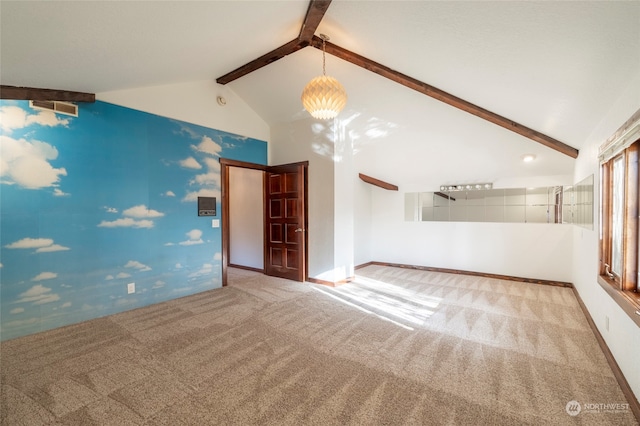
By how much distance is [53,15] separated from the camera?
1.65 m

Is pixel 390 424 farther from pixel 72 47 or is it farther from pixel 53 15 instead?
pixel 72 47

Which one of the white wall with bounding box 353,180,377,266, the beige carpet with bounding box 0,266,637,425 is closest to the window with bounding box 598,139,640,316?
the beige carpet with bounding box 0,266,637,425

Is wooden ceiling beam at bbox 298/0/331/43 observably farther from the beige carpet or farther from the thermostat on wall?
the beige carpet

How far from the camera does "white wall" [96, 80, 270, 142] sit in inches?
144

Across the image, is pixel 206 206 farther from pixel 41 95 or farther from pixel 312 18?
pixel 312 18

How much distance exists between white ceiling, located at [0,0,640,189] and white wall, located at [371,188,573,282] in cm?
137

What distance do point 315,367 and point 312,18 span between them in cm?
329

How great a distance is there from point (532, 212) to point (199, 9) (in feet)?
19.8

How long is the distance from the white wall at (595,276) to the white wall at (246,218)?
5156mm

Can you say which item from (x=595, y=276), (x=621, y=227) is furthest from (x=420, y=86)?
(x=595, y=276)

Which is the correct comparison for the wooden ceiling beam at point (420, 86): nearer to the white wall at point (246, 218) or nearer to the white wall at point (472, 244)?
the white wall at point (472, 244)

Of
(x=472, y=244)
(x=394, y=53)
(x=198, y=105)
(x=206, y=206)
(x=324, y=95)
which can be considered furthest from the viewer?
(x=472, y=244)

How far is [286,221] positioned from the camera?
5203 mm

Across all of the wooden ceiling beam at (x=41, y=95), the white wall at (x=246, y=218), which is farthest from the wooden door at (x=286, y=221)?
the wooden ceiling beam at (x=41, y=95)
